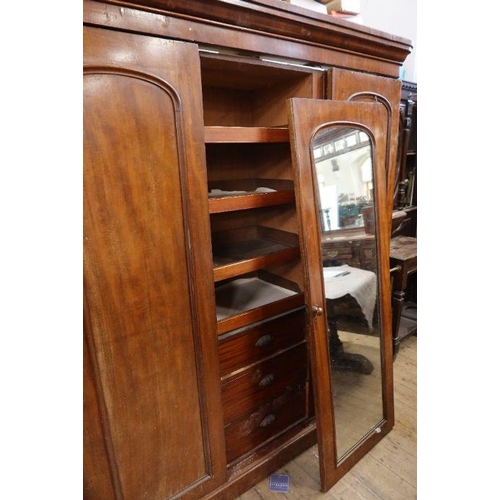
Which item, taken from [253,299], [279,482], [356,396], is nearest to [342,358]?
[356,396]

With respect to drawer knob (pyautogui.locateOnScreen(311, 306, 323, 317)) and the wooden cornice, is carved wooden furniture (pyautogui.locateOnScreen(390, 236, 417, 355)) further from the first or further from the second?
the wooden cornice

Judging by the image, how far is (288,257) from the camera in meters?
1.37

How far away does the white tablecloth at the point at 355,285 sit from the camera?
1330 millimetres

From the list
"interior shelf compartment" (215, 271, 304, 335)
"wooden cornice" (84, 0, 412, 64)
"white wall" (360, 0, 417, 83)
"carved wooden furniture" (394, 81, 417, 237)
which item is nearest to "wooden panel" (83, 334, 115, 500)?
"interior shelf compartment" (215, 271, 304, 335)

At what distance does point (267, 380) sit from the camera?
1.37 meters

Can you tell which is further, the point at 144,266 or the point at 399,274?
the point at 399,274

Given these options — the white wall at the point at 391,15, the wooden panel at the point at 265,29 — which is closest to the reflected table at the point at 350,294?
the wooden panel at the point at 265,29

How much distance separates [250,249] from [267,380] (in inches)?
22.8

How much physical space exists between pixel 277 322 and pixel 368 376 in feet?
1.88

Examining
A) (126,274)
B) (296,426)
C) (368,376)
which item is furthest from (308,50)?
(296,426)

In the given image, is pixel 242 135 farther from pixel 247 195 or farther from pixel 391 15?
pixel 391 15

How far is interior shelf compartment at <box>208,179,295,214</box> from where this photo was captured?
3.73 feet

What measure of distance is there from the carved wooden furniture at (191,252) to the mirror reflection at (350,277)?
82mm
